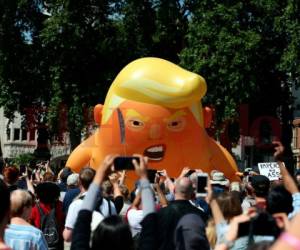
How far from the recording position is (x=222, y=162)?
46.2ft

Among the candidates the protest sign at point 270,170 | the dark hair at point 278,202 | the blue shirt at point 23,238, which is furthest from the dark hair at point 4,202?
the protest sign at point 270,170

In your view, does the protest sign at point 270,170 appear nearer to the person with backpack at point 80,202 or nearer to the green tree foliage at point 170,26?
the person with backpack at point 80,202

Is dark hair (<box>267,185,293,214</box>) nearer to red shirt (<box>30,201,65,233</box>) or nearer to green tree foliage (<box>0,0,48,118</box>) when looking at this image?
red shirt (<box>30,201,65,233</box>)

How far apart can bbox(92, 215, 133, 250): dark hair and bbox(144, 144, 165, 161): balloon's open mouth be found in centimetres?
988

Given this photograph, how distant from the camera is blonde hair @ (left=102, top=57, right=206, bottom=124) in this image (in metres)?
12.6

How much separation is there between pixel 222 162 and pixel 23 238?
963 cm

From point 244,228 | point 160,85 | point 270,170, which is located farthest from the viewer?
point 270,170

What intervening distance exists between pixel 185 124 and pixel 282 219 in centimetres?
1009

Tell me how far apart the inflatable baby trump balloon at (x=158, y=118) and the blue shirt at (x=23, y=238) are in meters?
7.94

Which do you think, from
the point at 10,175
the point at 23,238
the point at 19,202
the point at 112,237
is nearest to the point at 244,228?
the point at 112,237

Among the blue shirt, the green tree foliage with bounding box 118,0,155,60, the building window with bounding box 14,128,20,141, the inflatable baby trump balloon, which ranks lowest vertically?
the blue shirt

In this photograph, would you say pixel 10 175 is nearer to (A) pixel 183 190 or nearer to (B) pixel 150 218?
(A) pixel 183 190

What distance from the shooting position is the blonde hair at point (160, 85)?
12586mm

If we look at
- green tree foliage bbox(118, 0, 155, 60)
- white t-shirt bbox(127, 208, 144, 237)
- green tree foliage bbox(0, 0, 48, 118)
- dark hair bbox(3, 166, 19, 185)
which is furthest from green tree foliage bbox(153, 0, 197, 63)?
white t-shirt bbox(127, 208, 144, 237)
